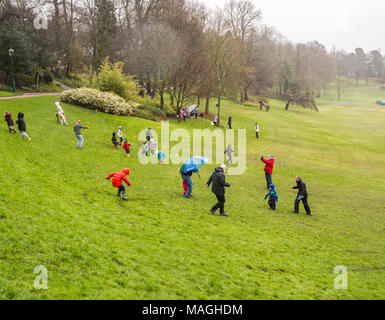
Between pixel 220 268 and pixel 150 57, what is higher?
pixel 150 57

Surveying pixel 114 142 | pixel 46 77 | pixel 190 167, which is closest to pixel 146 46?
pixel 46 77

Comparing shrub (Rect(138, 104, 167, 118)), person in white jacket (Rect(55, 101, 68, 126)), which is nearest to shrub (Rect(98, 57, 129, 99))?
shrub (Rect(138, 104, 167, 118))

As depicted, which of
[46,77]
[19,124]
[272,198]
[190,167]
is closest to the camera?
[190,167]

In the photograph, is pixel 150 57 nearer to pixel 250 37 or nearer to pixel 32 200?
pixel 32 200

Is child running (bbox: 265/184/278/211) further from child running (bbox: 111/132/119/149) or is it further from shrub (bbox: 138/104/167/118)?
shrub (bbox: 138/104/167/118)

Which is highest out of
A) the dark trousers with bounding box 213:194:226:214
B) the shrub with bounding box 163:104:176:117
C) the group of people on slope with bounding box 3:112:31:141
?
the shrub with bounding box 163:104:176:117

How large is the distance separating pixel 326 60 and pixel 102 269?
13678cm

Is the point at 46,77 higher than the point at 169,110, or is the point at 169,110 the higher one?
the point at 46,77

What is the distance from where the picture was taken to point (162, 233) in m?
11.0

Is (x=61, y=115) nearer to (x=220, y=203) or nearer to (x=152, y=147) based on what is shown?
(x=152, y=147)

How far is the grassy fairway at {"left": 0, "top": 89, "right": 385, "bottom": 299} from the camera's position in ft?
24.9
